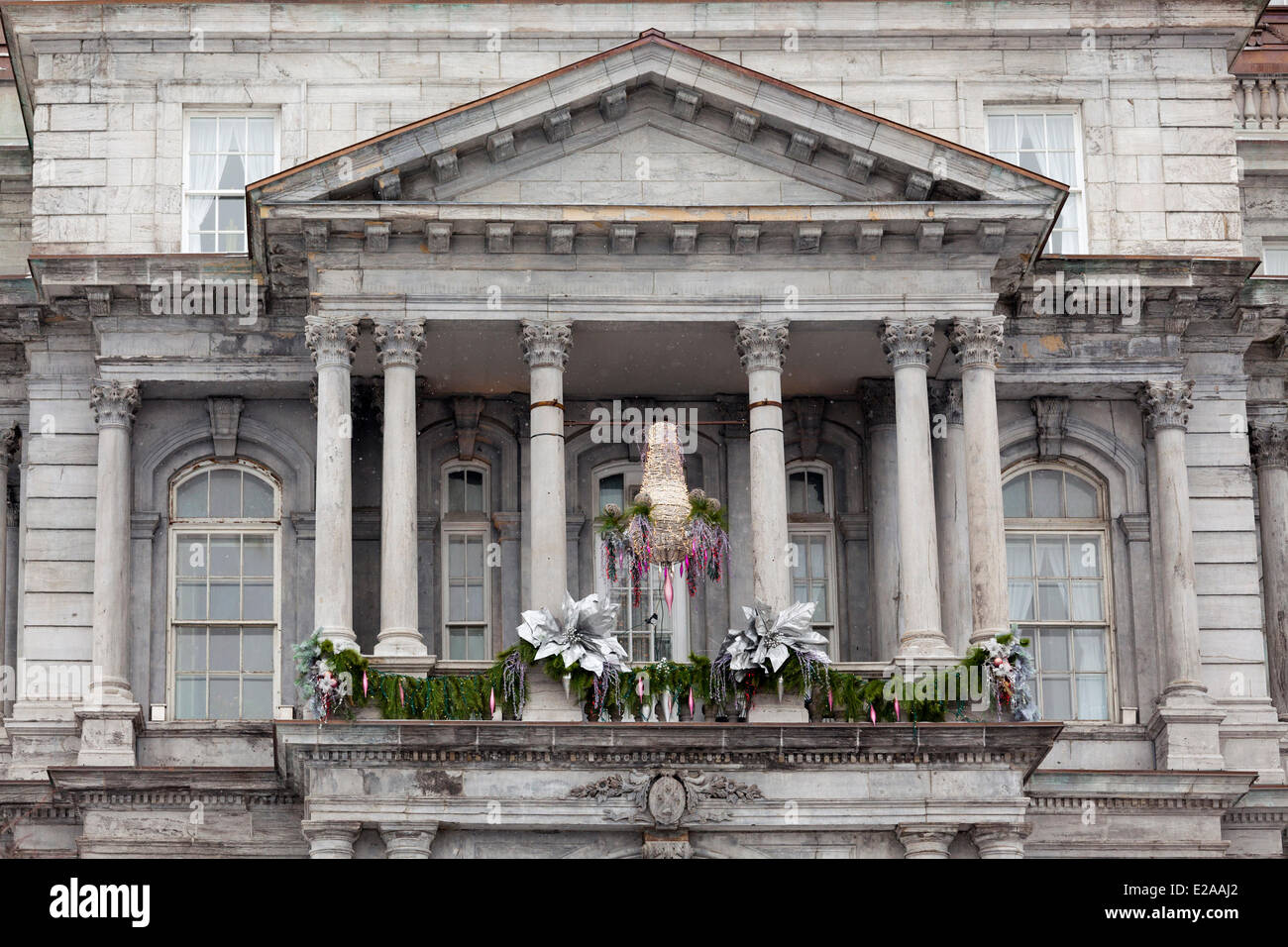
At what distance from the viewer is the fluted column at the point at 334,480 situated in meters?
37.1

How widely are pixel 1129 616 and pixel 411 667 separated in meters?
10.3

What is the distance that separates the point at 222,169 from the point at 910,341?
9.97 m

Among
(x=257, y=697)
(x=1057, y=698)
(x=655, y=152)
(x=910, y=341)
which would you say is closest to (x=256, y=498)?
(x=257, y=697)

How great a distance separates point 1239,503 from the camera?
41.8m

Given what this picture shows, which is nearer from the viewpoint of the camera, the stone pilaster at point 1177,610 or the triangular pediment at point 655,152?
the triangular pediment at point 655,152

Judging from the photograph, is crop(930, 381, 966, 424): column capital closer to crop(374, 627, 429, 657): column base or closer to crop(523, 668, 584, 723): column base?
crop(523, 668, 584, 723): column base

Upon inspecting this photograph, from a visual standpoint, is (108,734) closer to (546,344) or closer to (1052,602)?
(546,344)

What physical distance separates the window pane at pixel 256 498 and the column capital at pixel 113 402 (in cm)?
180

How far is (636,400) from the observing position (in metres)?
41.7

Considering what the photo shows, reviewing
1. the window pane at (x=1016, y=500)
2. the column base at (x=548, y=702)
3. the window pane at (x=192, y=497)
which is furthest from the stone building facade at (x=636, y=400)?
the column base at (x=548, y=702)

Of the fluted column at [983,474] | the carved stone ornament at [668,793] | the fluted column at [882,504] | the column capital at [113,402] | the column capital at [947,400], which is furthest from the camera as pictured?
the column capital at [947,400]

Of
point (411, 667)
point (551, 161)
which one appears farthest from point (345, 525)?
point (551, 161)

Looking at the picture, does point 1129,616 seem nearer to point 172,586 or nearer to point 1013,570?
point 1013,570

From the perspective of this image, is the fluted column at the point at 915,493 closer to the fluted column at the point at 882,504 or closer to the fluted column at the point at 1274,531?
the fluted column at the point at 882,504
